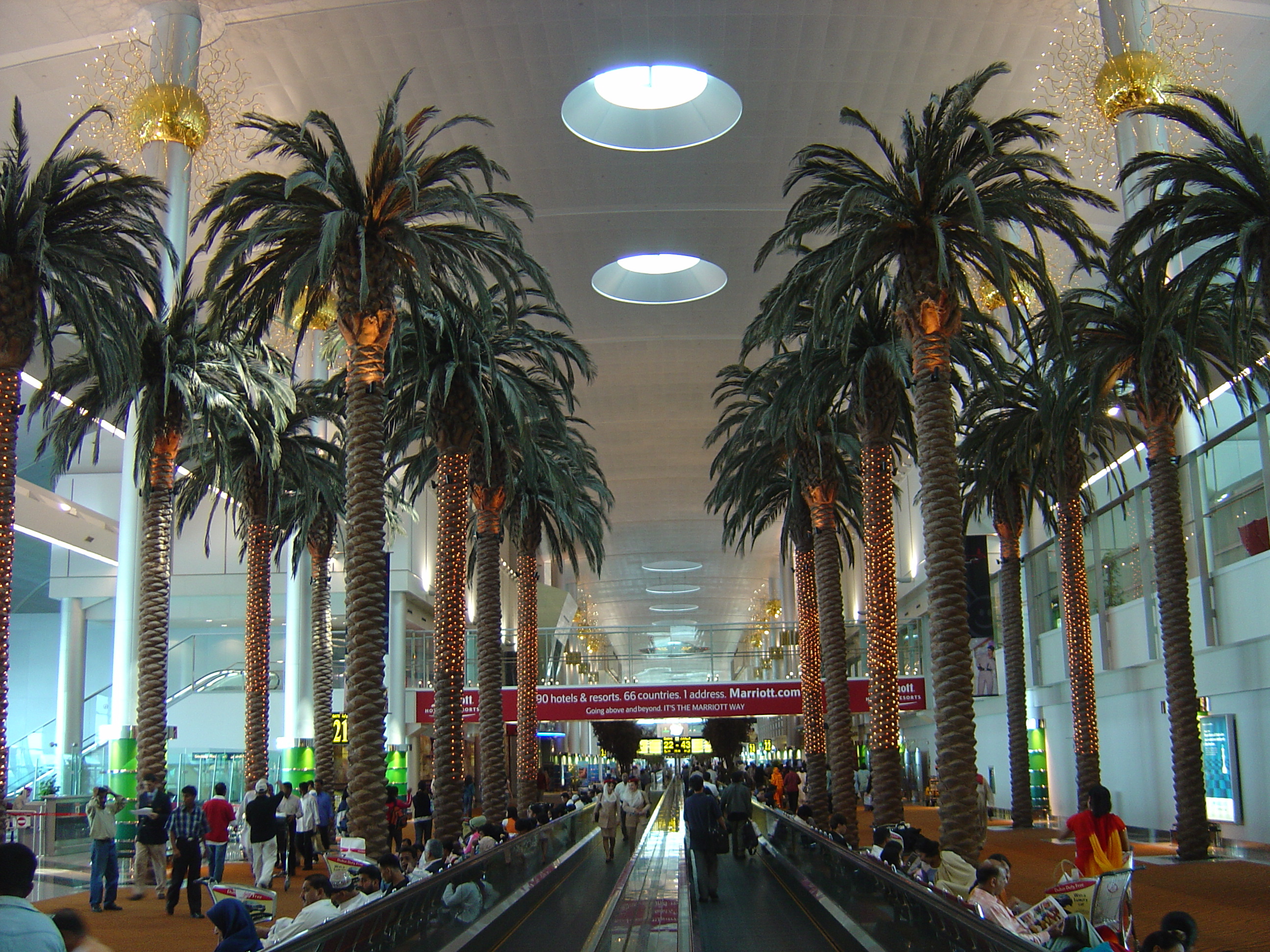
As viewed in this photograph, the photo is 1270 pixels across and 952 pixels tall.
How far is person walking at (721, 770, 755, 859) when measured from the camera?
19.8 m

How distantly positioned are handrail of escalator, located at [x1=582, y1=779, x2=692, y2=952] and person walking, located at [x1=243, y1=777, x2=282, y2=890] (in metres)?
4.77

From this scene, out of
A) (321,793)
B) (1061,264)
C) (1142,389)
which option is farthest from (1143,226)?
(1061,264)

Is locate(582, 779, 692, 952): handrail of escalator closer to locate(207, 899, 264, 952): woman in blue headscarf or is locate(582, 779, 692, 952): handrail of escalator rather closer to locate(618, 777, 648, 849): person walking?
locate(618, 777, 648, 849): person walking

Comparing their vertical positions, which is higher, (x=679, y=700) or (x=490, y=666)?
(x=490, y=666)

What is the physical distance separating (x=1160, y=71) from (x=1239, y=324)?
26.9 feet

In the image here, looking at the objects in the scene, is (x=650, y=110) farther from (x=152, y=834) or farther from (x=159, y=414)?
(x=152, y=834)

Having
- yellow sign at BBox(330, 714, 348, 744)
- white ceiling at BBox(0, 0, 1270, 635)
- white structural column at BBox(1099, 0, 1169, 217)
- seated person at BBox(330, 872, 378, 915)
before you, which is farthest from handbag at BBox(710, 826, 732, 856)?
yellow sign at BBox(330, 714, 348, 744)

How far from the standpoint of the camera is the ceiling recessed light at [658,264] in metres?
40.7

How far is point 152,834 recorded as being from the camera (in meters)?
A: 15.7

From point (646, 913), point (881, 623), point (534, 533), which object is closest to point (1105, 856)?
point (646, 913)

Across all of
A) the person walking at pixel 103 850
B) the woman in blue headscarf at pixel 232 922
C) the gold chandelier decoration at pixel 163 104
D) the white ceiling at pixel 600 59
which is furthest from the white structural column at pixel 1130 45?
the woman in blue headscarf at pixel 232 922

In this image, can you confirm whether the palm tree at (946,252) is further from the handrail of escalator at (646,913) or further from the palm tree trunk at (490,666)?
the palm tree trunk at (490,666)

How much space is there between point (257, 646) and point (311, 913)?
16.0 metres

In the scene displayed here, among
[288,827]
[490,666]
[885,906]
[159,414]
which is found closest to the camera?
[885,906]
